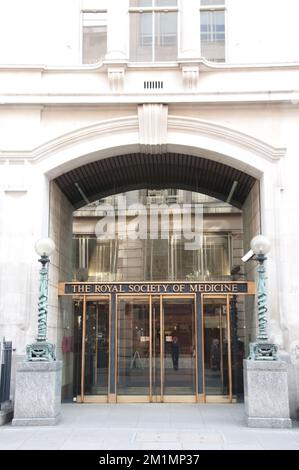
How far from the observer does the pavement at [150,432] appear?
8.55 m

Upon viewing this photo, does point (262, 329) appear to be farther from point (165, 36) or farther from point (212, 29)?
point (165, 36)

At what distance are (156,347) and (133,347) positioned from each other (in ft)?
2.06

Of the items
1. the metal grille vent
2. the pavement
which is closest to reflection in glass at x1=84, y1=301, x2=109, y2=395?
the pavement

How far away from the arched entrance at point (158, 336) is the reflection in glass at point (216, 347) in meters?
0.03

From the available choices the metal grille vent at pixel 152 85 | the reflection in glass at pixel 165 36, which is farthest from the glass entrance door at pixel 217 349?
the reflection in glass at pixel 165 36

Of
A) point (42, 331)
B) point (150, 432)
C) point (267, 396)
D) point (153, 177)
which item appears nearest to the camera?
point (150, 432)

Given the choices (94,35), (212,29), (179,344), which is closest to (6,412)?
(179,344)

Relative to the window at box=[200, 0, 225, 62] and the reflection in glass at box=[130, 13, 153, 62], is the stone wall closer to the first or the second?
the reflection in glass at box=[130, 13, 153, 62]

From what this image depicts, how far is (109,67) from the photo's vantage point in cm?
1319

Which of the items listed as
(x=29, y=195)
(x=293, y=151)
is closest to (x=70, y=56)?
(x=29, y=195)

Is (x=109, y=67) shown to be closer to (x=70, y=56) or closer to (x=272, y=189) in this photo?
(x=70, y=56)

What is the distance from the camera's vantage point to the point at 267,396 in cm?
1020

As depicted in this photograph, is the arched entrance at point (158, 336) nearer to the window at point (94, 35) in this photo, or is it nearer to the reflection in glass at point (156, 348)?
the reflection in glass at point (156, 348)

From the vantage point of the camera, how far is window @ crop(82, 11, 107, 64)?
46.1ft
